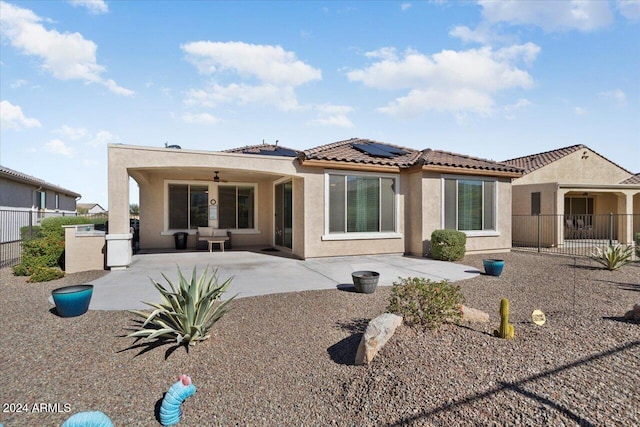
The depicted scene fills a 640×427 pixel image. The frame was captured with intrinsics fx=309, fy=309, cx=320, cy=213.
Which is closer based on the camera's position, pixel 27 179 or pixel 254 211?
pixel 254 211

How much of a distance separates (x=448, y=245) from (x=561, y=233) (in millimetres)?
8952

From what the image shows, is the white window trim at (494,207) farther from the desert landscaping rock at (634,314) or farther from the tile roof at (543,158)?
the tile roof at (543,158)

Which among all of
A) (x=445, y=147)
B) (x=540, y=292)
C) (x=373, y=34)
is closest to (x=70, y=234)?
(x=373, y=34)

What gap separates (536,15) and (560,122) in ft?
16.1

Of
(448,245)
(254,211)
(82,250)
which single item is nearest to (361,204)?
(448,245)

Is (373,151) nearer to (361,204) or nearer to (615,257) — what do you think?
(361,204)

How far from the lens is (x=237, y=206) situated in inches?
571

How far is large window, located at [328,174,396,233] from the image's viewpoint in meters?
11.2

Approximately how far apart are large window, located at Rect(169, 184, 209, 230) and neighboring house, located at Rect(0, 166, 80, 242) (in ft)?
20.8

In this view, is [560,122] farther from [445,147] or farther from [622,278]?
[622,278]

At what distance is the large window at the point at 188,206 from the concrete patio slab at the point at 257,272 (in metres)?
2.05

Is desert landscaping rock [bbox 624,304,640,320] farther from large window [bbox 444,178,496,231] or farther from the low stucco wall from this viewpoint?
the low stucco wall

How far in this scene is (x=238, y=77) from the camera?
44.1ft

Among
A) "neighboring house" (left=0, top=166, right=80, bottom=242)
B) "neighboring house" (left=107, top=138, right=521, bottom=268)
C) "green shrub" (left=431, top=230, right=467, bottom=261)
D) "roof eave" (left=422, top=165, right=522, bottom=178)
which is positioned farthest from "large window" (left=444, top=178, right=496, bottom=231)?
"neighboring house" (left=0, top=166, right=80, bottom=242)
